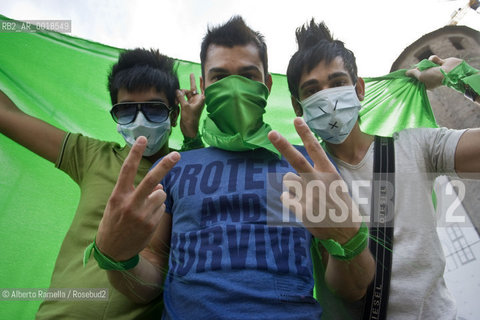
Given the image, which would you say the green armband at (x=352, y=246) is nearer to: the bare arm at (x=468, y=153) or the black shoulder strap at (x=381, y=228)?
the black shoulder strap at (x=381, y=228)

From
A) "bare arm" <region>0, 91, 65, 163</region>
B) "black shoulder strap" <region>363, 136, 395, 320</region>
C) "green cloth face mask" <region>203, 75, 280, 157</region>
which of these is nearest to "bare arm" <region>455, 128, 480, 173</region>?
"black shoulder strap" <region>363, 136, 395, 320</region>

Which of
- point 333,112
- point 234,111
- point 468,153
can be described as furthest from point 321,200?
point 468,153

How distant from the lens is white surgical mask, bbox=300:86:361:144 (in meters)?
1.78

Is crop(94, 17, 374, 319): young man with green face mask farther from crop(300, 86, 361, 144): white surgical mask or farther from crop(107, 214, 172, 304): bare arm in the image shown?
crop(300, 86, 361, 144): white surgical mask

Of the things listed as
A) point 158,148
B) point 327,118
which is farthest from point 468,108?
point 158,148

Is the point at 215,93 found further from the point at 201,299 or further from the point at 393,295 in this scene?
the point at 393,295

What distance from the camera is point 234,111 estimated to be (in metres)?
1.59

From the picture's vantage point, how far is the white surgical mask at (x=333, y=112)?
5.84 feet

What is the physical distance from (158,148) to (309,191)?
1103 millimetres

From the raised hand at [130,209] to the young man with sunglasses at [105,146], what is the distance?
498 millimetres

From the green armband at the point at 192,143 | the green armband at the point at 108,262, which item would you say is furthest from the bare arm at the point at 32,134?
the green armband at the point at 108,262

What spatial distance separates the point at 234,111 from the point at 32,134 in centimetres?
121

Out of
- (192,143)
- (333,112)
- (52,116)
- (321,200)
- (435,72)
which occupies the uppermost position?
(435,72)

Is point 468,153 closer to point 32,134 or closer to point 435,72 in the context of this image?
point 435,72
